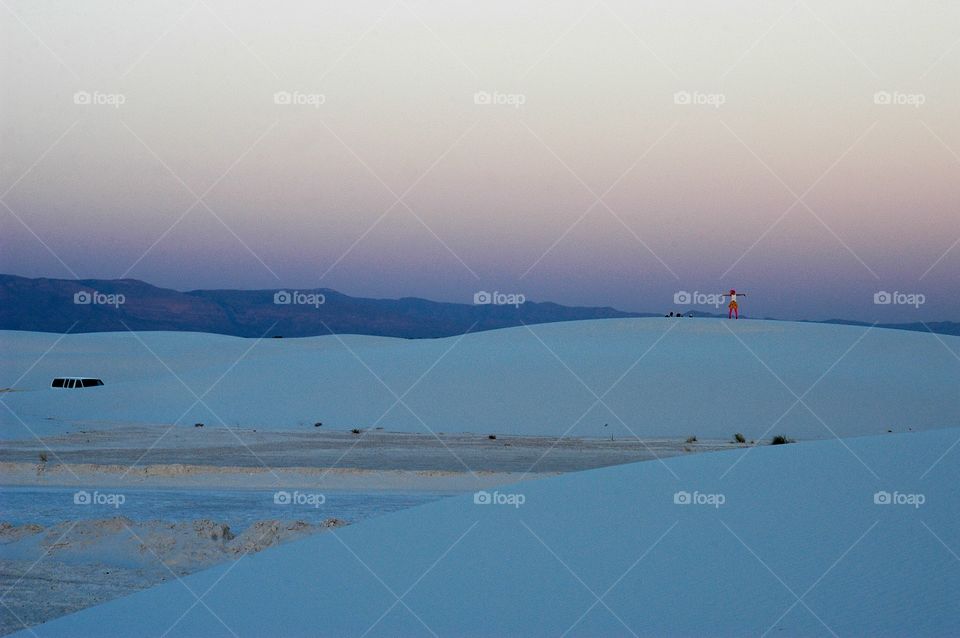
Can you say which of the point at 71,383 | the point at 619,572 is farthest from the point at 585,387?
the point at 619,572

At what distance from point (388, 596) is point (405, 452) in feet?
45.2

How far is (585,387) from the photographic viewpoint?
99.9 feet

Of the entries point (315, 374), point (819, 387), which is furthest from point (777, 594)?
point (315, 374)

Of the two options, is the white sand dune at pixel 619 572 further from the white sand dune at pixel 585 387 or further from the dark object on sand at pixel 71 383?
the dark object on sand at pixel 71 383

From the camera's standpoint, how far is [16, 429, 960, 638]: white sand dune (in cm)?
641

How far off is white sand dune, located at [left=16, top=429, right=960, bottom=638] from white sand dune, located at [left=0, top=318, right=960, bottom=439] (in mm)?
16015

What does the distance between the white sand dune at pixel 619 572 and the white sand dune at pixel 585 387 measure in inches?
630

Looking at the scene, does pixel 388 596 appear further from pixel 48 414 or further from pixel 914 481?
pixel 48 414

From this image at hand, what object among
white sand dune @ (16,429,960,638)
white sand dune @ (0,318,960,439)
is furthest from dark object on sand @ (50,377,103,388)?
white sand dune @ (16,429,960,638)

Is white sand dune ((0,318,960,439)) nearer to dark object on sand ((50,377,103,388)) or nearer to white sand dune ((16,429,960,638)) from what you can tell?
dark object on sand ((50,377,103,388))

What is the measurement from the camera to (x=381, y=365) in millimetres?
34844

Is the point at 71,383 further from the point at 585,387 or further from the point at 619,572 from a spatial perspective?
the point at 619,572

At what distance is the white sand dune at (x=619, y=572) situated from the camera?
21.0 feet

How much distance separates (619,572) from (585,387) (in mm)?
23250
